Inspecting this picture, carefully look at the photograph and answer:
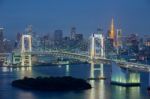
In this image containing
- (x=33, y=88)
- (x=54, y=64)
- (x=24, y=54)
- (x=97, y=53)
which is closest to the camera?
(x=33, y=88)

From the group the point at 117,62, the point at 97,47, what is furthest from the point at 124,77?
the point at 97,47

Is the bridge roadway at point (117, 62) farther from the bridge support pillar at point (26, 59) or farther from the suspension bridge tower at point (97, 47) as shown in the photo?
the bridge support pillar at point (26, 59)

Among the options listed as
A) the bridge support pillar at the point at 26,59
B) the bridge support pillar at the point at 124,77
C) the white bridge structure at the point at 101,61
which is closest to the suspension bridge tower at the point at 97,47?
the white bridge structure at the point at 101,61

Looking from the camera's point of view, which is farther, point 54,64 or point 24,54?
point 54,64

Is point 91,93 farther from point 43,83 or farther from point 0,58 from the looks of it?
point 0,58

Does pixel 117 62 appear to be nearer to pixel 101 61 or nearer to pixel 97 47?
pixel 101 61

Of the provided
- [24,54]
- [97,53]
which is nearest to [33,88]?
[97,53]

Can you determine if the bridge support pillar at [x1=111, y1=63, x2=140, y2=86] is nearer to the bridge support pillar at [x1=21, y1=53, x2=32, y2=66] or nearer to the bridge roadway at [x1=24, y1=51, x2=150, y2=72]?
the bridge roadway at [x1=24, y1=51, x2=150, y2=72]

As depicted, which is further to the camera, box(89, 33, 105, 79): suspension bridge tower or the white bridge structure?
box(89, 33, 105, 79): suspension bridge tower

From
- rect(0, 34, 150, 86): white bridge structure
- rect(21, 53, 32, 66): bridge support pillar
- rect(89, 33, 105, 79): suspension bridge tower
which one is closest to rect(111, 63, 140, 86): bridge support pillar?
rect(0, 34, 150, 86): white bridge structure
